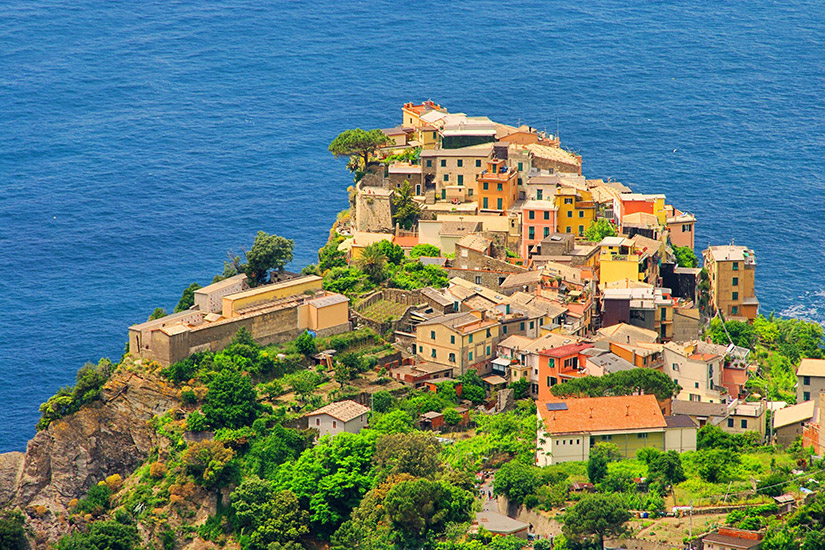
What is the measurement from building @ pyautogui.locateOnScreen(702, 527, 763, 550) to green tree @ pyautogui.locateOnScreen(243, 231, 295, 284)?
50.7m

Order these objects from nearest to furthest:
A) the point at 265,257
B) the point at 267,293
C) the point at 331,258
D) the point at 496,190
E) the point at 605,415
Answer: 1. the point at 605,415
2. the point at 267,293
3. the point at 265,257
4. the point at 331,258
5. the point at 496,190

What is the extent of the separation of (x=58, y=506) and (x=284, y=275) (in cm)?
2835

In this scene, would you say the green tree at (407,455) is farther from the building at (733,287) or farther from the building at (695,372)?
the building at (733,287)

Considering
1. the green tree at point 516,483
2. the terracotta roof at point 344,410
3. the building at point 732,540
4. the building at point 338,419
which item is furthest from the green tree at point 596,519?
the terracotta roof at point 344,410

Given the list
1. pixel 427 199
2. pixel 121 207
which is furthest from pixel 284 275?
pixel 121 207

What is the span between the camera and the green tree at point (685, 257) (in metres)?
146

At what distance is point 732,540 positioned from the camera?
101 metres

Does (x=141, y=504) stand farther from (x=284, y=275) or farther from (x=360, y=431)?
(x=284, y=275)

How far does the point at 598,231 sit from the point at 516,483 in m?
39.7

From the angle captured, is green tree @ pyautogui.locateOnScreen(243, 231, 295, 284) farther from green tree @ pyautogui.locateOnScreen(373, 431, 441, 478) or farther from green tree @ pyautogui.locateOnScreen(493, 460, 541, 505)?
green tree @ pyautogui.locateOnScreen(493, 460, 541, 505)

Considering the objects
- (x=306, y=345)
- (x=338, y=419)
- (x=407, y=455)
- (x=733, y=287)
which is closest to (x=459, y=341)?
(x=338, y=419)

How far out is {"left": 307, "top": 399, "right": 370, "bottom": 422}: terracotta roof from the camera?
117 metres

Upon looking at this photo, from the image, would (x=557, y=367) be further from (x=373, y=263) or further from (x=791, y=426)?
(x=373, y=263)

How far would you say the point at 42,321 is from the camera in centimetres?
16262
